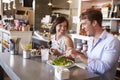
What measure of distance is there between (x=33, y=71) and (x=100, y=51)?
69 centimetres

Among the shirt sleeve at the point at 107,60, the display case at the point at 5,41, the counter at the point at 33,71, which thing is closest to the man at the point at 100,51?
the shirt sleeve at the point at 107,60

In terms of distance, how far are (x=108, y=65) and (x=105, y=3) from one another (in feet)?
7.63

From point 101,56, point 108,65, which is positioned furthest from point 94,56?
point 108,65

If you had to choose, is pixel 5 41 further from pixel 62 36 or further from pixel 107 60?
pixel 107 60

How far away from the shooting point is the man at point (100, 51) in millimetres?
1631

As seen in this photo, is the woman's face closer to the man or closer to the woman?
the woman

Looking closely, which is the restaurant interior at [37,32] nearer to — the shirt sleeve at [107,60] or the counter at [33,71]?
the counter at [33,71]

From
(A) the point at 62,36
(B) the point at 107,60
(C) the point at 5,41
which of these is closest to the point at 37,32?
(C) the point at 5,41

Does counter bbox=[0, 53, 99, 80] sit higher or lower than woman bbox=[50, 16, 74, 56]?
lower

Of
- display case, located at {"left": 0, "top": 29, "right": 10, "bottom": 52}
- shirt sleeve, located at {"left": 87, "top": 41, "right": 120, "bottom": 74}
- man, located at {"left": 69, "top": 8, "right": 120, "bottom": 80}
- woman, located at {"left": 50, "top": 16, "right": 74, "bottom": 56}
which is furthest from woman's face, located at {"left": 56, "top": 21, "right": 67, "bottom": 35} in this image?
display case, located at {"left": 0, "top": 29, "right": 10, "bottom": 52}

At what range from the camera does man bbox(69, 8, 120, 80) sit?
1631mm

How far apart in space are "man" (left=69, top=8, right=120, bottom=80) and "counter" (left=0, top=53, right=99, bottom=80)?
0.39ft

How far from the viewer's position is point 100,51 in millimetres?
1763

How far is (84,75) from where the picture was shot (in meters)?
1.52
